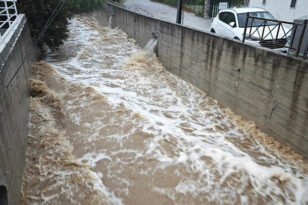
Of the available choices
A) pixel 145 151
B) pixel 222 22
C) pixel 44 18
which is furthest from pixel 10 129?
pixel 44 18

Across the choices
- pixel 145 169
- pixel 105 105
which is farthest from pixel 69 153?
pixel 105 105

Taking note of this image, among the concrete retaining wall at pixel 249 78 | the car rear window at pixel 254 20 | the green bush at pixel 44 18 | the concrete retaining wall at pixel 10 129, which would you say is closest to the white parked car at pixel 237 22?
the car rear window at pixel 254 20

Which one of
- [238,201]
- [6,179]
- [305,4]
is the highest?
[305,4]

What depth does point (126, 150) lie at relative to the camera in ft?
21.9

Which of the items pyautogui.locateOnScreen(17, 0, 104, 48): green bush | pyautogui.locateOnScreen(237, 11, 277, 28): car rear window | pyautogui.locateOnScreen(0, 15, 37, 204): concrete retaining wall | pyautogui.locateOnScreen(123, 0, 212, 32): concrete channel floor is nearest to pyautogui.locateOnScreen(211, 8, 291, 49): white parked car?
pyautogui.locateOnScreen(237, 11, 277, 28): car rear window

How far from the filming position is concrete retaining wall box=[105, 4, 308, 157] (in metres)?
6.39

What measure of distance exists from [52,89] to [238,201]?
7497 millimetres

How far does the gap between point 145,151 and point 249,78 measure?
385 cm

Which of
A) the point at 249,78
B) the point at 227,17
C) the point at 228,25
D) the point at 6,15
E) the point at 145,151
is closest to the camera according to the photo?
the point at 145,151

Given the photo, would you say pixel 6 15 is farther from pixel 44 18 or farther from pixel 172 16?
pixel 172 16

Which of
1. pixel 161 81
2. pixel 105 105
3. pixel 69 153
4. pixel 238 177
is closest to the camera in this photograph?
pixel 238 177

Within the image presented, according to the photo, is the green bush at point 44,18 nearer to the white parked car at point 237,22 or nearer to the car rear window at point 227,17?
the white parked car at point 237,22

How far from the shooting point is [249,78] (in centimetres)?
782

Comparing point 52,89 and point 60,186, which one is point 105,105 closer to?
point 52,89
